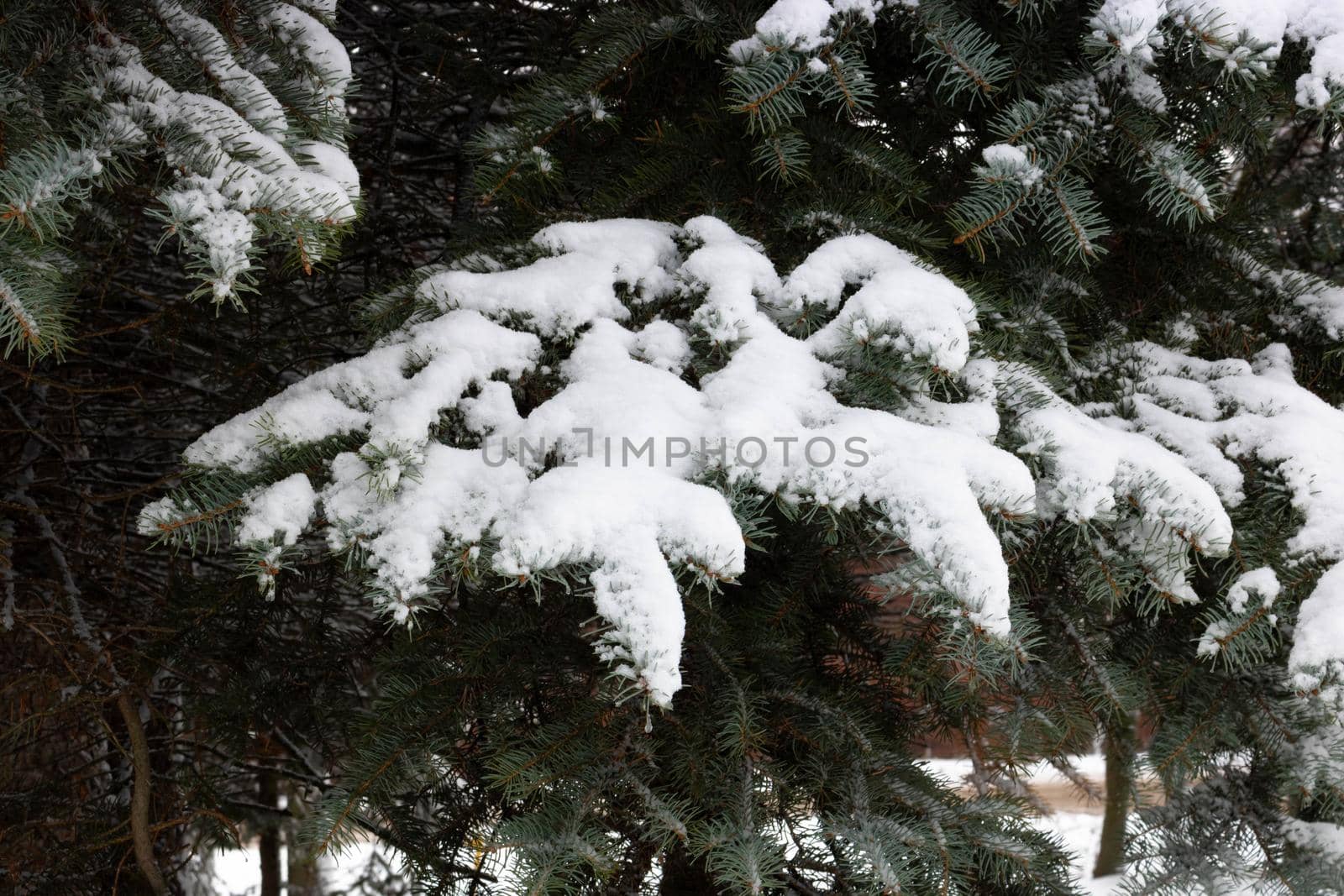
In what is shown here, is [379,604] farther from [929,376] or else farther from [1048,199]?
[1048,199]

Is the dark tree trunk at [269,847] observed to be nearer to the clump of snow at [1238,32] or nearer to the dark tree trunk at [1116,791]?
the dark tree trunk at [1116,791]

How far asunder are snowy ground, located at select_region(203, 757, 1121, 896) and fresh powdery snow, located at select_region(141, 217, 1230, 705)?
0.87 m

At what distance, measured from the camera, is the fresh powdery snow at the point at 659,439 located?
1.31 metres

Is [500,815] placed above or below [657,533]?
below

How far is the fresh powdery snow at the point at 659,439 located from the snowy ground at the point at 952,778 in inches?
34.3

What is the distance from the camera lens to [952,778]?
2.04 metres

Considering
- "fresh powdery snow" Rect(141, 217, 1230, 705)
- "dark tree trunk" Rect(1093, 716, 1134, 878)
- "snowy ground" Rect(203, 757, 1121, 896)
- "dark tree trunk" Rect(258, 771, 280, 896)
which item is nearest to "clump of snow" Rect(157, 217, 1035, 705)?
"fresh powdery snow" Rect(141, 217, 1230, 705)

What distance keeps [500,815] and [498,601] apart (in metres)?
0.48

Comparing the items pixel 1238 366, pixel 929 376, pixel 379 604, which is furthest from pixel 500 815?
pixel 1238 366

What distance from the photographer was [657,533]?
1.33m

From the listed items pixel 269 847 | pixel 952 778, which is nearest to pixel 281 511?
pixel 952 778

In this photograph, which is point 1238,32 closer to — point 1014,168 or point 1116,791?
point 1014,168

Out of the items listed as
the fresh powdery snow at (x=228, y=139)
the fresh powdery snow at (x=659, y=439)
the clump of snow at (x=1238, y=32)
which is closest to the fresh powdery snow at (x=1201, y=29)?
the clump of snow at (x=1238, y=32)

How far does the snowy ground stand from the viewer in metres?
2.88
